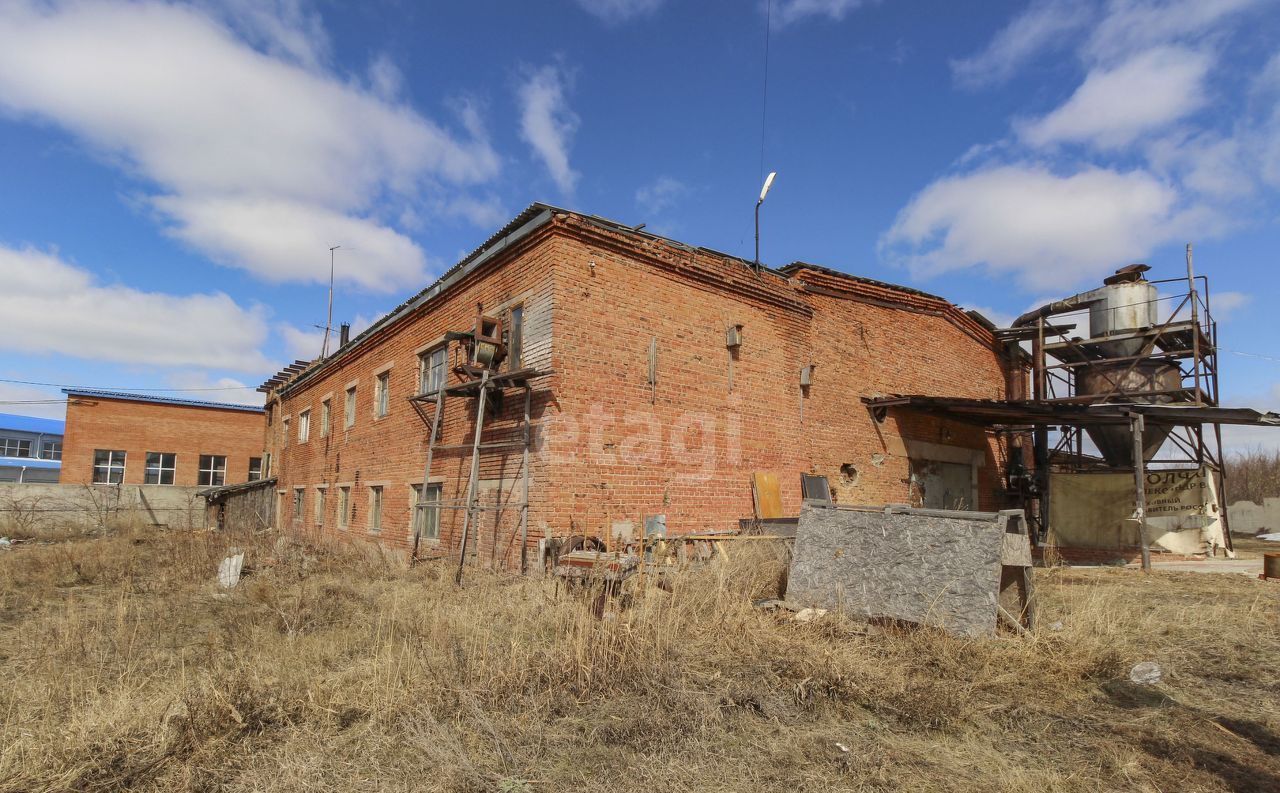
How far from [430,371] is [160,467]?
25.8 metres

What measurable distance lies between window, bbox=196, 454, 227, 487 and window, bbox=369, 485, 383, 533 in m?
22.3

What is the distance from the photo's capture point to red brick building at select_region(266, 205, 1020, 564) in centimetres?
1002

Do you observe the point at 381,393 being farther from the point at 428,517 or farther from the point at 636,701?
the point at 636,701

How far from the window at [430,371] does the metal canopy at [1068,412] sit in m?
8.64

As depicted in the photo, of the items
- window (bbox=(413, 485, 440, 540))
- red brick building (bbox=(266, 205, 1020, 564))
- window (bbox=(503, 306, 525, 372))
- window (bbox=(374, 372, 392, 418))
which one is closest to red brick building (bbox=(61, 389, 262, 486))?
red brick building (bbox=(266, 205, 1020, 564))

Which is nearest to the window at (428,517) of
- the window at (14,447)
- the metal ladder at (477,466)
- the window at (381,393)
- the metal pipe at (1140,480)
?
the metal ladder at (477,466)

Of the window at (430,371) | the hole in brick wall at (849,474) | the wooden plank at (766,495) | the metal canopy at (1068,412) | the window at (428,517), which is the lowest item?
the window at (428,517)

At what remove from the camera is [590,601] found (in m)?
6.31

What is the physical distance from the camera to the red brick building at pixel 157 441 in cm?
3000

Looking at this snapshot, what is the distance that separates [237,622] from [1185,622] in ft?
32.4

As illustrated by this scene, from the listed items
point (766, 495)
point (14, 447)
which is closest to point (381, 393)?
point (766, 495)

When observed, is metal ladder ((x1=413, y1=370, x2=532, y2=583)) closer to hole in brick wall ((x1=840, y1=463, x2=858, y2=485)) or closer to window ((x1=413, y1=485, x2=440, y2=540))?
window ((x1=413, y1=485, x2=440, y2=540))

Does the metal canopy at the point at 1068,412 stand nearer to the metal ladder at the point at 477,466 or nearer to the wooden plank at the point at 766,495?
the wooden plank at the point at 766,495

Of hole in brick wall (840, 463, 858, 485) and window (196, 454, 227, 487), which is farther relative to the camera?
window (196, 454, 227, 487)
